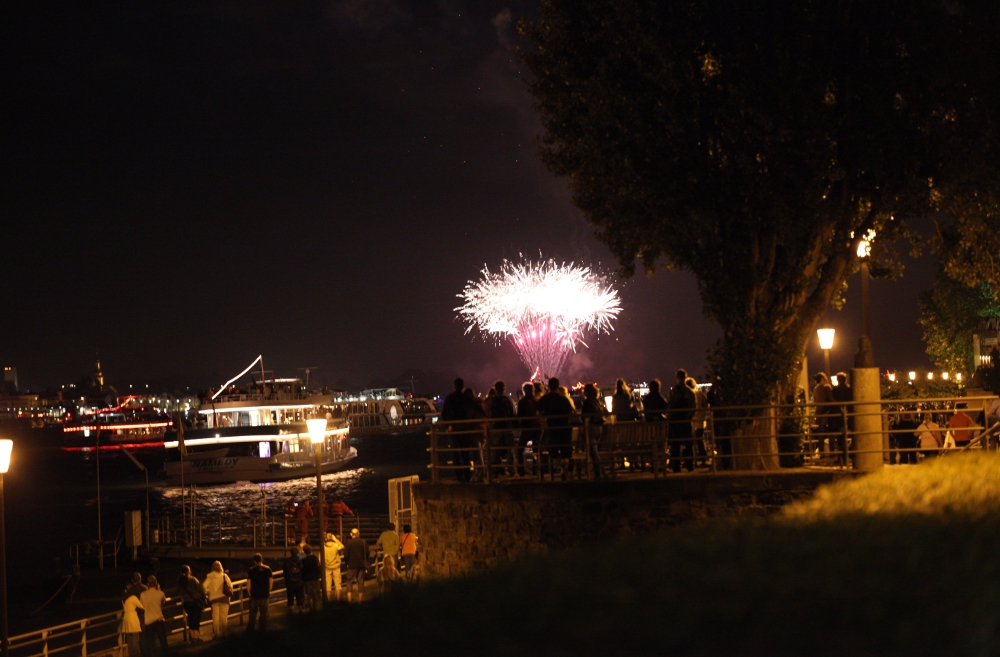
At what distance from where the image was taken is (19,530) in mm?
64688

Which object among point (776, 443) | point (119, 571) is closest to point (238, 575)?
point (119, 571)

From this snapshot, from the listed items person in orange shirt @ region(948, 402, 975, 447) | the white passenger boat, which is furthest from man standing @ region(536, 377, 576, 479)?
the white passenger boat

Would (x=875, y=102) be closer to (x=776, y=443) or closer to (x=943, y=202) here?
(x=943, y=202)

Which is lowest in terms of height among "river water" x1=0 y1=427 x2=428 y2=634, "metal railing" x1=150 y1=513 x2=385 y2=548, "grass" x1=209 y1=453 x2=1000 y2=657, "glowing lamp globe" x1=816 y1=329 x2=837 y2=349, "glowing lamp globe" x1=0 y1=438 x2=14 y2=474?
"river water" x1=0 y1=427 x2=428 y2=634

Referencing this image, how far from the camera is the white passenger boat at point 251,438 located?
289 ft

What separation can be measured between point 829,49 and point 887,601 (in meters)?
12.8

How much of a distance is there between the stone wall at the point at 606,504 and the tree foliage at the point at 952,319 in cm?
4930

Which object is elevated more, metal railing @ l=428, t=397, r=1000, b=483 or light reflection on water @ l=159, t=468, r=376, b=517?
metal railing @ l=428, t=397, r=1000, b=483

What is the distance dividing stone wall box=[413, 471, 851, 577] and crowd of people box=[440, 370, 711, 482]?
1.60 ft

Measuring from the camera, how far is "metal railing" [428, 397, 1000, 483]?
49.8 feet

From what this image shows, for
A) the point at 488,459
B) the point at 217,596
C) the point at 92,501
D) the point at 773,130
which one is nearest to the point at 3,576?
the point at 217,596

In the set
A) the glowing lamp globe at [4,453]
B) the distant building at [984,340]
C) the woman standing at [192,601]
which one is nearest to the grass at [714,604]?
the woman standing at [192,601]

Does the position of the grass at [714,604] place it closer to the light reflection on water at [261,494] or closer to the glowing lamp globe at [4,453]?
the glowing lamp globe at [4,453]

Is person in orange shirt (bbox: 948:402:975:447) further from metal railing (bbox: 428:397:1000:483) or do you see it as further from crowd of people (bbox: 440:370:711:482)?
crowd of people (bbox: 440:370:711:482)
